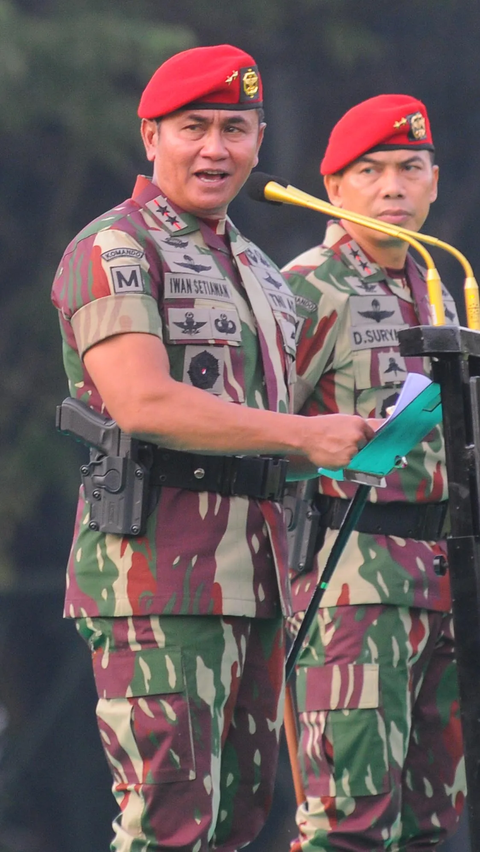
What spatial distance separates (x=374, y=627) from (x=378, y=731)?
0.62ft

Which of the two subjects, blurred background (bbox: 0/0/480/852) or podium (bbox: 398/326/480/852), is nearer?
podium (bbox: 398/326/480/852)

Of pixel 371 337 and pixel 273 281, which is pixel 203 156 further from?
pixel 371 337

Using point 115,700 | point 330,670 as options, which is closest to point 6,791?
point 330,670

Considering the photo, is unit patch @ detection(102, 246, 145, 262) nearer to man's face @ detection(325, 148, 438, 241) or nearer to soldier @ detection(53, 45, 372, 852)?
soldier @ detection(53, 45, 372, 852)

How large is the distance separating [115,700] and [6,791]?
2.30 m

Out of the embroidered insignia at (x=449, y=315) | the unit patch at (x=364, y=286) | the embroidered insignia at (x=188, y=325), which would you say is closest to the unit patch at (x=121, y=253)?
the embroidered insignia at (x=188, y=325)

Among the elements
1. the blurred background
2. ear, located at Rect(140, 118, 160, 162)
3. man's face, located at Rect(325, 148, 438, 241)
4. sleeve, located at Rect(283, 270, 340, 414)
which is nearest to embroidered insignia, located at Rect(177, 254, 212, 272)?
ear, located at Rect(140, 118, 160, 162)

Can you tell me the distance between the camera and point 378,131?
3174 mm

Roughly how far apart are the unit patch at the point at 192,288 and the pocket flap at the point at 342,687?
89 centimetres

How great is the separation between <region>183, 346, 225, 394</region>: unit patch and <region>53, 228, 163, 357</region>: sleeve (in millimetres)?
A: 84

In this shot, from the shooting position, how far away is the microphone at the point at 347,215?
2162mm

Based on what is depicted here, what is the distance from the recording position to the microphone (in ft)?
7.09

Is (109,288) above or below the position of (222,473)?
above

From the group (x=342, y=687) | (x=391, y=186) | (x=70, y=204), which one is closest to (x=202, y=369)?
(x=342, y=687)
